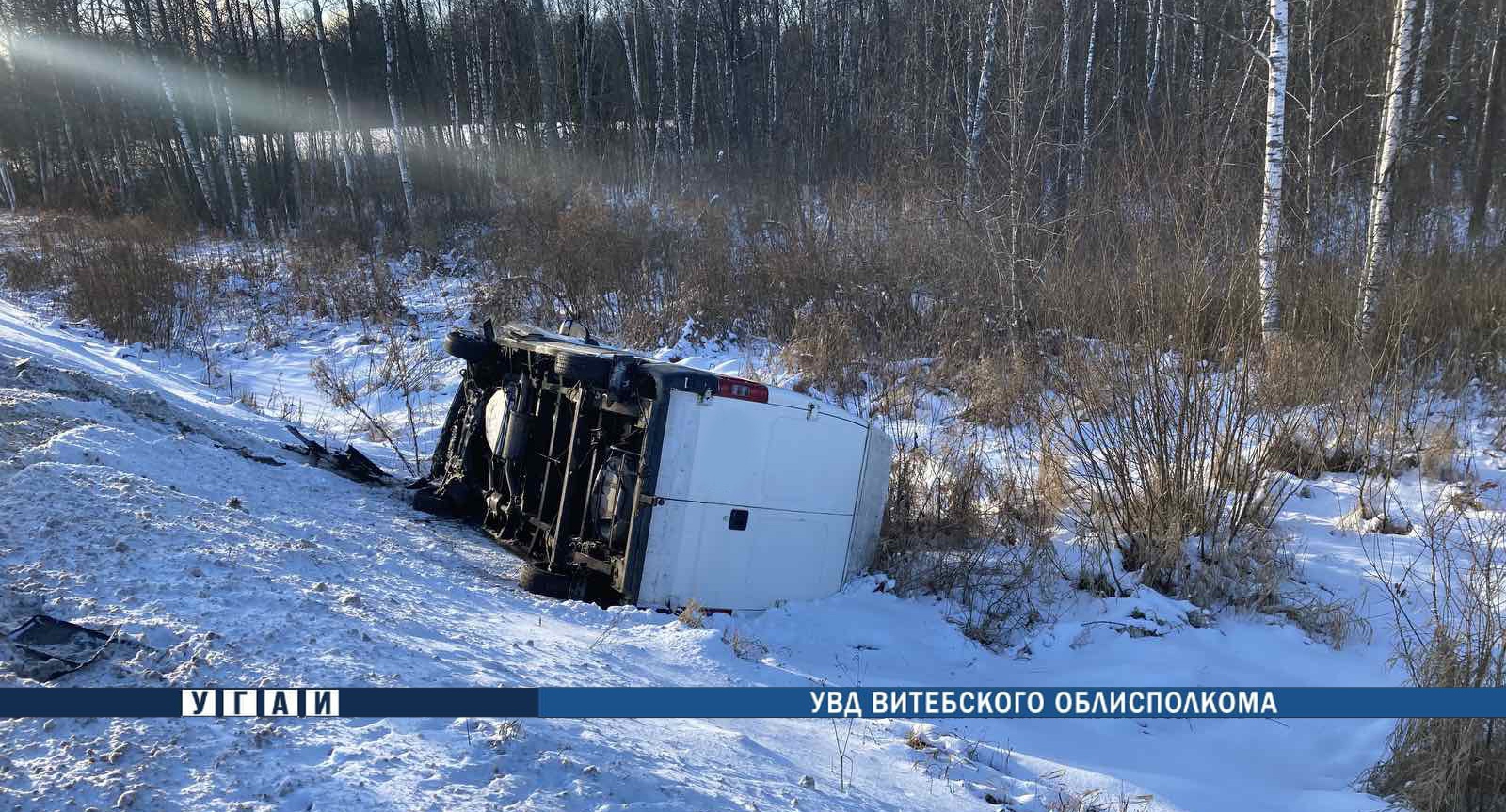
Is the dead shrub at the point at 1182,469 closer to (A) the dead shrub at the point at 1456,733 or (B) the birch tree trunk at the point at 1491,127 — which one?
(A) the dead shrub at the point at 1456,733

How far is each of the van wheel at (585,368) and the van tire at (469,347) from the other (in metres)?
1.62

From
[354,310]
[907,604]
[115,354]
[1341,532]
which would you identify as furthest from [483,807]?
[354,310]

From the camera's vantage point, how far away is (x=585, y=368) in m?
5.00

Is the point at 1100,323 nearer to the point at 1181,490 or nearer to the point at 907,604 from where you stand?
the point at 1181,490

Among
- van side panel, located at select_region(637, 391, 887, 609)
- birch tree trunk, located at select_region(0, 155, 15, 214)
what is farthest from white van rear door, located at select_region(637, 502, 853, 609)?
birch tree trunk, located at select_region(0, 155, 15, 214)

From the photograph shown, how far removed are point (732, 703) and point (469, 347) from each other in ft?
12.7

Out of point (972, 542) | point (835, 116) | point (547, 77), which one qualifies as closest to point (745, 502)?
point (972, 542)

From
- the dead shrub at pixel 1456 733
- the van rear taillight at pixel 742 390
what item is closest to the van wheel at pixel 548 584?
the van rear taillight at pixel 742 390

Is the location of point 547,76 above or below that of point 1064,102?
above

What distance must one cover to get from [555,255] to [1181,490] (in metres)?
11.2

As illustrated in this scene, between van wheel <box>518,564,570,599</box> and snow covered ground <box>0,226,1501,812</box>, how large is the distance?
0.13 meters

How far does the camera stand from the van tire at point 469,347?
6375 millimetres

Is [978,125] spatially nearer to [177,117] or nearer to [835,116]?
[835,116]

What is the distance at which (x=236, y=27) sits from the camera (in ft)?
89.4
